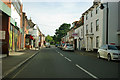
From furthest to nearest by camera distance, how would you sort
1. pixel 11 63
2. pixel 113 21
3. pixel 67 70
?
pixel 113 21
pixel 11 63
pixel 67 70

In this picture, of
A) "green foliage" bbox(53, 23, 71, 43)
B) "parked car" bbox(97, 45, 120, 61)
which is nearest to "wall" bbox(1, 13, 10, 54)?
"parked car" bbox(97, 45, 120, 61)

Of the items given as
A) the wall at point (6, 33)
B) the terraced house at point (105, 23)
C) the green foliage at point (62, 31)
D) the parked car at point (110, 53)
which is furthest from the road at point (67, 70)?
the green foliage at point (62, 31)

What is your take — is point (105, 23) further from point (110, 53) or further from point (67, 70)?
point (67, 70)

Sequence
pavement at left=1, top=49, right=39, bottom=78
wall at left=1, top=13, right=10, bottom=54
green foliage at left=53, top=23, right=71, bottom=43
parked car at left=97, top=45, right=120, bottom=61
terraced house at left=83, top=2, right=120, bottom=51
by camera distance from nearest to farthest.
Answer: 1. pavement at left=1, top=49, right=39, bottom=78
2. parked car at left=97, top=45, right=120, bottom=61
3. wall at left=1, top=13, right=10, bottom=54
4. terraced house at left=83, top=2, right=120, bottom=51
5. green foliage at left=53, top=23, right=71, bottom=43

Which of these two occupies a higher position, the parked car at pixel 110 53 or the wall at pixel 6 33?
the wall at pixel 6 33

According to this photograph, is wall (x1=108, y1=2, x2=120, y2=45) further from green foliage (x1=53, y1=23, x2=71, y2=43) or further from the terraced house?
green foliage (x1=53, y1=23, x2=71, y2=43)

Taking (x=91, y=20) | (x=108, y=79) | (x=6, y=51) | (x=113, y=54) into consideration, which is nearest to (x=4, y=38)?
(x=6, y=51)

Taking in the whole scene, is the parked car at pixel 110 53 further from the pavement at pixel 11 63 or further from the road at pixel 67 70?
the pavement at pixel 11 63

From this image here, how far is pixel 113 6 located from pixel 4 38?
55.1 feet

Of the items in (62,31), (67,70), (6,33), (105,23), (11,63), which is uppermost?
(62,31)

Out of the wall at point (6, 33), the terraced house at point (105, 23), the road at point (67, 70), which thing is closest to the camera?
the road at point (67, 70)

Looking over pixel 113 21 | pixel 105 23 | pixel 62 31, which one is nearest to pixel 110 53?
pixel 105 23

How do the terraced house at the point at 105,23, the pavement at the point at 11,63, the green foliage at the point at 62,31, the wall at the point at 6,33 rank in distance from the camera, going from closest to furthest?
the pavement at the point at 11,63 → the wall at the point at 6,33 → the terraced house at the point at 105,23 → the green foliage at the point at 62,31

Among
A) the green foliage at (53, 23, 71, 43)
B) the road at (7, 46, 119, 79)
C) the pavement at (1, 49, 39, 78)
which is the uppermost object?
the green foliage at (53, 23, 71, 43)
